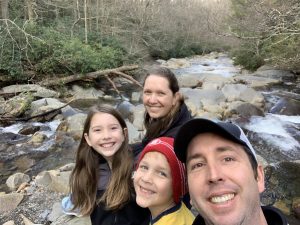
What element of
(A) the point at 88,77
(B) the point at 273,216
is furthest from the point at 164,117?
(A) the point at 88,77

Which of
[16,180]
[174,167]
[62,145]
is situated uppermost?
[174,167]

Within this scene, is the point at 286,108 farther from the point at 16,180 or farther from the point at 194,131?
the point at 194,131

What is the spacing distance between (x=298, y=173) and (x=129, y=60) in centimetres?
1345

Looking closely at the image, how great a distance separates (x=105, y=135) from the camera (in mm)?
2699

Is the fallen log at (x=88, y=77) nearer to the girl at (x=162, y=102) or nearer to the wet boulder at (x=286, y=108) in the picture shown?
the wet boulder at (x=286, y=108)

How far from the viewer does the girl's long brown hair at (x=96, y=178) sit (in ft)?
7.98

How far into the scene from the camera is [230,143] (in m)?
1.48

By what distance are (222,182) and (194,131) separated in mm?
264

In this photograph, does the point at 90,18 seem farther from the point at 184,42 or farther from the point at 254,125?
the point at 184,42

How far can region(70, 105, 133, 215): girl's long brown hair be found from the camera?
2432 mm

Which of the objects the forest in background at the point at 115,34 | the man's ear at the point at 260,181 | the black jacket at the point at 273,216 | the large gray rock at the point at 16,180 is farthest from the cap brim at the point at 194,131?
the forest in background at the point at 115,34

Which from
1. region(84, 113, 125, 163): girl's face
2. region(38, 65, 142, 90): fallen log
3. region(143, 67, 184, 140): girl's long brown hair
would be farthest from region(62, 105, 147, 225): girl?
region(38, 65, 142, 90): fallen log

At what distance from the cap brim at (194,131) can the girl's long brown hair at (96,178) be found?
3.22 feet

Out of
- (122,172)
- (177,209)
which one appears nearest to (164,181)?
(177,209)
